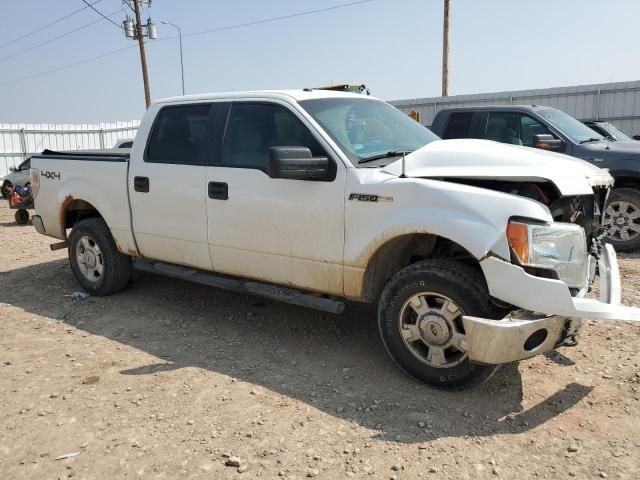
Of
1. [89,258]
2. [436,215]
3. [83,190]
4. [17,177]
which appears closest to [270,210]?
[436,215]

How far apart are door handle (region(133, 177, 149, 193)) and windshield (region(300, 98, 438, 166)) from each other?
1736 mm

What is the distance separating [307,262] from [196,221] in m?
1.18

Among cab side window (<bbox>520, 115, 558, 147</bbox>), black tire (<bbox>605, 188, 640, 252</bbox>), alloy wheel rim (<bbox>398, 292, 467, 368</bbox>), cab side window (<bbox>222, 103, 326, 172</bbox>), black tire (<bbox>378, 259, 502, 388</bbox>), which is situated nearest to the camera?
black tire (<bbox>378, 259, 502, 388</bbox>)

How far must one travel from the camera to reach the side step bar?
160 inches

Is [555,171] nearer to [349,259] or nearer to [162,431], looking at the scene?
[349,259]

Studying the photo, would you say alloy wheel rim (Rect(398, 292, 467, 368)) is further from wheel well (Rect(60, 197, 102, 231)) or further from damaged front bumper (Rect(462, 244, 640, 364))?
wheel well (Rect(60, 197, 102, 231))

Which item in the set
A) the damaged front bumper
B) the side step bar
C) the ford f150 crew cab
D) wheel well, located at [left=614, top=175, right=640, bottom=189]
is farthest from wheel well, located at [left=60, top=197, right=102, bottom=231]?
wheel well, located at [left=614, top=175, right=640, bottom=189]

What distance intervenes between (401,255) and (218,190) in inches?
62.1

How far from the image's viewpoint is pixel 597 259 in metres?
3.94

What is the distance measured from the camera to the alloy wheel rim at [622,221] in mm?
7340

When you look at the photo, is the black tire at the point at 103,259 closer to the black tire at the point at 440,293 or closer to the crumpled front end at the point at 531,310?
the black tire at the point at 440,293

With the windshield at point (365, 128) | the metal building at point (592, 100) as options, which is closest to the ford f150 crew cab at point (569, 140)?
the windshield at point (365, 128)

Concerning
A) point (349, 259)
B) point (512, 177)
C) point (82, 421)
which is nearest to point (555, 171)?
point (512, 177)

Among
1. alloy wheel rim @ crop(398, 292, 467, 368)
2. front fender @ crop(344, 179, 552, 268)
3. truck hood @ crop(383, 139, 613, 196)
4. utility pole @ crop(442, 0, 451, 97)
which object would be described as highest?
utility pole @ crop(442, 0, 451, 97)
